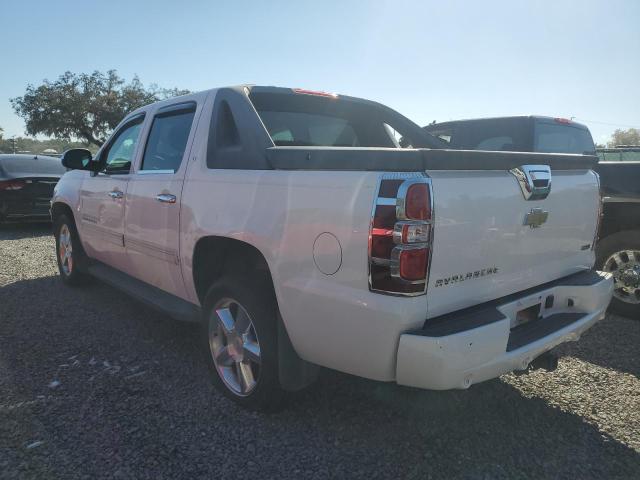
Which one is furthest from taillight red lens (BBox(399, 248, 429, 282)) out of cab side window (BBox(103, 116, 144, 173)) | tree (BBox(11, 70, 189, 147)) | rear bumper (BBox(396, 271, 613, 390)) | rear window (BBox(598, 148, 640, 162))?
tree (BBox(11, 70, 189, 147))

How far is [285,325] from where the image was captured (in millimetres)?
2510

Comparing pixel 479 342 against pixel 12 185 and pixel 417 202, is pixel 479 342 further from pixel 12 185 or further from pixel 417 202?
pixel 12 185

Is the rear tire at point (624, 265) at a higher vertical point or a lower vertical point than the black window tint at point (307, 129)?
lower

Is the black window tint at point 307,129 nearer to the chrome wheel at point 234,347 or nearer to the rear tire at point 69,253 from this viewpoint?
the chrome wheel at point 234,347

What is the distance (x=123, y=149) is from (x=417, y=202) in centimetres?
334

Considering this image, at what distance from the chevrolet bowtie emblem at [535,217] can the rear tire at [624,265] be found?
8.26ft

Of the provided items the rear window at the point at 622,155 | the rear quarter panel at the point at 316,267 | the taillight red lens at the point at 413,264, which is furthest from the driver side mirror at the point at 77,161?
the rear window at the point at 622,155

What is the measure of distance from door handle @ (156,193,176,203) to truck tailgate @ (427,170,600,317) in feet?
6.25

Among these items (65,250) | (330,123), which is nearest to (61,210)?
(65,250)

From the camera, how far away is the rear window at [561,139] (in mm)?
5883

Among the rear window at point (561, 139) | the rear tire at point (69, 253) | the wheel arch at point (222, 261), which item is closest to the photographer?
the wheel arch at point (222, 261)

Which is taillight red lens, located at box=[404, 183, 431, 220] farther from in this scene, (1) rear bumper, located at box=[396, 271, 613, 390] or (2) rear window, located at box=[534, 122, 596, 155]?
(2) rear window, located at box=[534, 122, 596, 155]

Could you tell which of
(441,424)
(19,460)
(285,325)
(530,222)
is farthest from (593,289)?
(19,460)

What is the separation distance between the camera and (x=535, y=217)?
8.30ft
